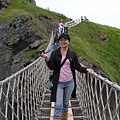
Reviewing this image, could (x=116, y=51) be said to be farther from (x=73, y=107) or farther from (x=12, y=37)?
(x=73, y=107)

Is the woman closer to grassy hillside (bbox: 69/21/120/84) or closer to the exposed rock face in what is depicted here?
the exposed rock face

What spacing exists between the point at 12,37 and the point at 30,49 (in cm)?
246

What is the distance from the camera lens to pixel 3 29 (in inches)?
808

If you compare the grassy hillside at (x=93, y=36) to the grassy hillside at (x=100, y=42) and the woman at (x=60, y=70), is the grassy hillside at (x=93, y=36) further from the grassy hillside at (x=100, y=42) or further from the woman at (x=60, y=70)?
the woman at (x=60, y=70)

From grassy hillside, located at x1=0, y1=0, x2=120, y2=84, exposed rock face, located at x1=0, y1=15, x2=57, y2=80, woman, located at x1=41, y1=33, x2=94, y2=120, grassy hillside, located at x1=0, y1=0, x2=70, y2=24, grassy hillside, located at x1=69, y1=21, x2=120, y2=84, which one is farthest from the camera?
grassy hillside, located at x1=0, y1=0, x2=70, y2=24

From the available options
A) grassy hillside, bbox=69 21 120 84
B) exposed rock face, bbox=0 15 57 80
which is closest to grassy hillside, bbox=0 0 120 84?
grassy hillside, bbox=69 21 120 84

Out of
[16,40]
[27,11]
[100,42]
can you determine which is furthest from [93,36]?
[16,40]

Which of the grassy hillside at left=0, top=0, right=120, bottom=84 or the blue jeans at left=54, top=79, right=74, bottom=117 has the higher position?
the grassy hillside at left=0, top=0, right=120, bottom=84

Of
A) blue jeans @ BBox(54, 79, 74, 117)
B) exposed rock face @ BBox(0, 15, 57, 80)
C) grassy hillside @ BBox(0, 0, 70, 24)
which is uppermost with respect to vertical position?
grassy hillside @ BBox(0, 0, 70, 24)

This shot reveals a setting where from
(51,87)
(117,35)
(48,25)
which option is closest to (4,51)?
(48,25)

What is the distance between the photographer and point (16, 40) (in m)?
18.9

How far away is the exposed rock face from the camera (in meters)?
17.3

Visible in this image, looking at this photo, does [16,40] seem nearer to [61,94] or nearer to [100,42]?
[100,42]

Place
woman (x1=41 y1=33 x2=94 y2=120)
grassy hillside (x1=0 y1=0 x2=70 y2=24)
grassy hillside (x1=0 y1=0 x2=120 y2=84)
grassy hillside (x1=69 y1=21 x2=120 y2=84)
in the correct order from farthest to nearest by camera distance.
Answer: grassy hillside (x1=0 y1=0 x2=70 y2=24), grassy hillside (x1=69 y1=21 x2=120 y2=84), grassy hillside (x1=0 y1=0 x2=120 y2=84), woman (x1=41 y1=33 x2=94 y2=120)
